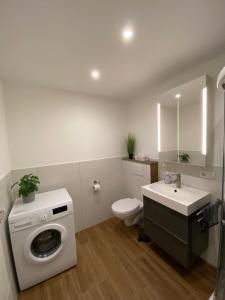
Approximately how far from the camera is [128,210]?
203 cm

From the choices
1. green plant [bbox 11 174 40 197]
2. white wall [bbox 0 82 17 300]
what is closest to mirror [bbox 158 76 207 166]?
green plant [bbox 11 174 40 197]

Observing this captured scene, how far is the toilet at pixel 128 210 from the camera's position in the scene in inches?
79.4

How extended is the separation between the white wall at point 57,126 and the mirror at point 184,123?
0.92m

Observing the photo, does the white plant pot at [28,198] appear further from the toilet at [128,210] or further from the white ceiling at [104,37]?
the white ceiling at [104,37]

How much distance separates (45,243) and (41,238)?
0.09 metres

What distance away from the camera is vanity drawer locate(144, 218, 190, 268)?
1.38 metres

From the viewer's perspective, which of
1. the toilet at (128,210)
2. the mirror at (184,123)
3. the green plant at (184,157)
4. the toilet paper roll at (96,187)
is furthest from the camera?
the toilet paper roll at (96,187)

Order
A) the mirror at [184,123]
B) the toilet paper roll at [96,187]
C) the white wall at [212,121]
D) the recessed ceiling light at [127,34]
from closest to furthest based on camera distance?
the recessed ceiling light at [127,34] < the white wall at [212,121] < the mirror at [184,123] < the toilet paper roll at [96,187]

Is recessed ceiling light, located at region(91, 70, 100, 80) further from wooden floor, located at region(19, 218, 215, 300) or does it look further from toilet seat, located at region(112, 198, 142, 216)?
wooden floor, located at region(19, 218, 215, 300)

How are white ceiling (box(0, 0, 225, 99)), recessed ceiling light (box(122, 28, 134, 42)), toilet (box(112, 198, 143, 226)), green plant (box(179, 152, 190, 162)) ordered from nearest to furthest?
white ceiling (box(0, 0, 225, 99)) → recessed ceiling light (box(122, 28, 134, 42)) → green plant (box(179, 152, 190, 162)) → toilet (box(112, 198, 143, 226))

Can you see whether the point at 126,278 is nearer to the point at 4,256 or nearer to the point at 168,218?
the point at 168,218

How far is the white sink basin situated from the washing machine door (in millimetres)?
1129

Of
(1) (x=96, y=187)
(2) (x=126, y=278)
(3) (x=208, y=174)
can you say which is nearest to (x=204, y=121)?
(3) (x=208, y=174)

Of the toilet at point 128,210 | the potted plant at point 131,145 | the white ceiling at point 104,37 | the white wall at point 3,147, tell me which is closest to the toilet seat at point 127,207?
the toilet at point 128,210
